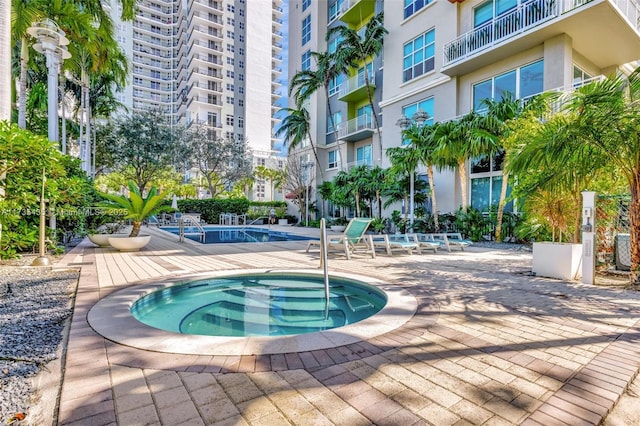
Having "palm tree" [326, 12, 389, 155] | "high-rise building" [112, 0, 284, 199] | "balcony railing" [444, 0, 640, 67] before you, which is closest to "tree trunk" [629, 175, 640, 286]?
"balcony railing" [444, 0, 640, 67]

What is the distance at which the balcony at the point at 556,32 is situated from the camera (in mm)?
10766

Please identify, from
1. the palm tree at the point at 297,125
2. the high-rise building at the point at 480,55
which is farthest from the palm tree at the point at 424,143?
the palm tree at the point at 297,125

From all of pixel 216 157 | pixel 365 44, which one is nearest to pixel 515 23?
pixel 365 44

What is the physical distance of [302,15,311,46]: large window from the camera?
27141mm

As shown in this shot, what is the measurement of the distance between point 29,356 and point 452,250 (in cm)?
936

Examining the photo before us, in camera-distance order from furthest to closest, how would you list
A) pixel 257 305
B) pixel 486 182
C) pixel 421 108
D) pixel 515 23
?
pixel 421 108 < pixel 486 182 < pixel 515 23 < pixel 257 305

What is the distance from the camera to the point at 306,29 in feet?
90.7

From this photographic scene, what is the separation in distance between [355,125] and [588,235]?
18392mm

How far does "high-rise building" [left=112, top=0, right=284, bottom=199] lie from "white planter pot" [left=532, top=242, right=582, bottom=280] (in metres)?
46.4

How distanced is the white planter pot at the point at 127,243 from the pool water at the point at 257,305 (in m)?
4.24

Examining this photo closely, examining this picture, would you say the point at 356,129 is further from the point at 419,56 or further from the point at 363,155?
the point at 419,56

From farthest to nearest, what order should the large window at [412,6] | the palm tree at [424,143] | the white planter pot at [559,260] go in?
the large window at [412,6] → the palm tree at [424,143] → the white planter pot at [559,260]

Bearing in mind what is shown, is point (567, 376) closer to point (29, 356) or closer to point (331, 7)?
point (29, 356)

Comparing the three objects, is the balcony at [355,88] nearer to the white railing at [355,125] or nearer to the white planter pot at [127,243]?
the white railing at [355,125]
